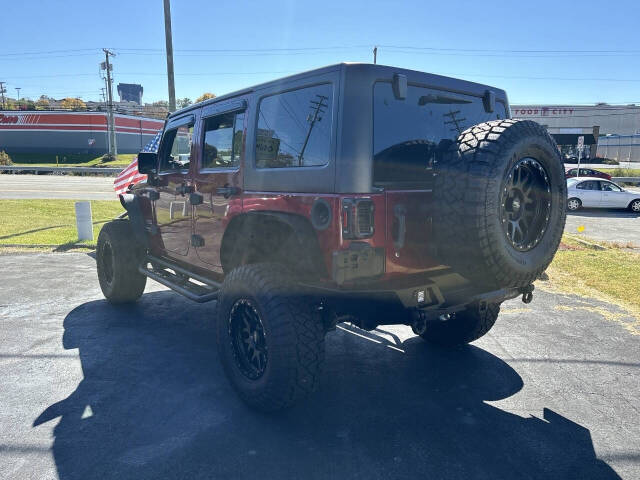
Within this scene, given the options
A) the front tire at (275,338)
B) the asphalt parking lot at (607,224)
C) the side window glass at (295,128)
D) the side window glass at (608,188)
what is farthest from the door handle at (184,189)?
the side window glass at (608,188)

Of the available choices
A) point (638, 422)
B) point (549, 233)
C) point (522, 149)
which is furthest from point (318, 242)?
point (638, 422)

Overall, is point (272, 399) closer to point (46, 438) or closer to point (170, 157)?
point (46, 438)

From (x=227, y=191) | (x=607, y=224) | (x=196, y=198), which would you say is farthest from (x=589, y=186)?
(x=227, y=191)

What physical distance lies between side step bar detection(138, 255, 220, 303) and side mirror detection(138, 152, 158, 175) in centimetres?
99

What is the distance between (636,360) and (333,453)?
2.97m

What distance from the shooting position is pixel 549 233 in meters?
3.12

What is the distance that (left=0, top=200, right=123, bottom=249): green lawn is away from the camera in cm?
970

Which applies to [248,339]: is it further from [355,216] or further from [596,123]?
[596,123]

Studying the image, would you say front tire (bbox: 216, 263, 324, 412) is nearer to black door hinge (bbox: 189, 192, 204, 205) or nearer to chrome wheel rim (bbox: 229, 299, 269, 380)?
chrome wheel rim (bbox: 229, 299, 269, 380)

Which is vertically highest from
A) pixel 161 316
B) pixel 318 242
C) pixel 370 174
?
pixel 370 174

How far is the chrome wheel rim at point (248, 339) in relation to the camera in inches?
127

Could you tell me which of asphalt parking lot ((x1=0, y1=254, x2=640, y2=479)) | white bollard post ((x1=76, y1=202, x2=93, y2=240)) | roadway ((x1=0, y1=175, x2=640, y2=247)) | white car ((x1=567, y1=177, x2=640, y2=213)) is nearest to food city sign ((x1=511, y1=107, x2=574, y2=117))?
white car ((x1=567, y1=177, x2=640, y2=213))

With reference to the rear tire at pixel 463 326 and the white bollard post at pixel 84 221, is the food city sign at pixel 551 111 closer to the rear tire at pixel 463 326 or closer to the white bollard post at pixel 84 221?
the white bollard post at pixel 84 221

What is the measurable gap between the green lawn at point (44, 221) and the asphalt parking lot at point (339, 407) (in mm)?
5147
